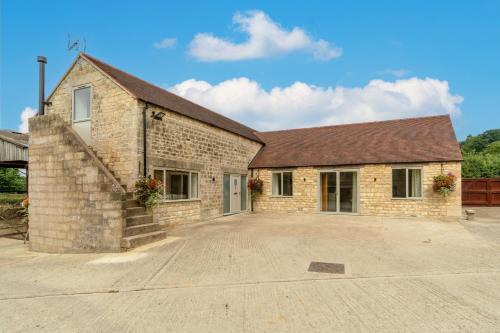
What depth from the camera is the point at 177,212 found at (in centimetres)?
1095

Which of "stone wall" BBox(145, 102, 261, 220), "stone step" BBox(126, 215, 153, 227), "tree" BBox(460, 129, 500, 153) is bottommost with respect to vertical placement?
"stone step" BBox(126, 215, 153, 227)

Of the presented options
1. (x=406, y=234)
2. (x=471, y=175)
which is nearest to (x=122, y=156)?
(x=406, y=234)

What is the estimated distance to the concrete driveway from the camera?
12.4ft

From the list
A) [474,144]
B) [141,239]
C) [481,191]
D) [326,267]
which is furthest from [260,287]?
[474,144]

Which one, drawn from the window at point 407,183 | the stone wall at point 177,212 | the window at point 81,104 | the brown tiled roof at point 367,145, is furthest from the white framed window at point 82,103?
the window at point 407,183

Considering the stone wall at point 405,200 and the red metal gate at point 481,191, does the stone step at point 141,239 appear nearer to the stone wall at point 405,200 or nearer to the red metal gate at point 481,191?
the stone wall at point 405,200

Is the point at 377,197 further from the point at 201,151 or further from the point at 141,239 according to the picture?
the point at 141,239

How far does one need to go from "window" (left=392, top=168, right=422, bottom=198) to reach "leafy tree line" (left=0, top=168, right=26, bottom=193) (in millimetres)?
34468

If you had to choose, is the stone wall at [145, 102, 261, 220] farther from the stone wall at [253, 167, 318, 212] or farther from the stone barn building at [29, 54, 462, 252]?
the stone wall at [253, 167, 318, 212]

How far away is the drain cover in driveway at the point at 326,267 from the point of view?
5.75 meters

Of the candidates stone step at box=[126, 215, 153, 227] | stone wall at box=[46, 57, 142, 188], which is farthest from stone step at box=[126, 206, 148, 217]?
stone wall at box=[46, 57, 142, 188]

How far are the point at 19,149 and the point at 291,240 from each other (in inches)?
550

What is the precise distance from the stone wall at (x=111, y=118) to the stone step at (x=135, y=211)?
101cm

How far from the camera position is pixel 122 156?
969 centimetres
